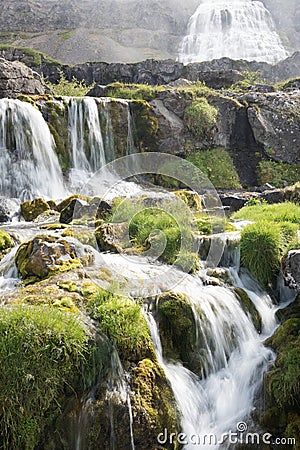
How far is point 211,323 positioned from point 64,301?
1.98 m

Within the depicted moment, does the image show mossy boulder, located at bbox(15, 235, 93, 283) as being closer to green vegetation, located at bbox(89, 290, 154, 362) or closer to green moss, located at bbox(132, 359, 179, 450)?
green vegetation, located at bbox(89, 290, 154, 362)

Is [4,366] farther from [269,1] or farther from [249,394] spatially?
[269,1]

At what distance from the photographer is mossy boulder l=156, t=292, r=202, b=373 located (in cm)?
512

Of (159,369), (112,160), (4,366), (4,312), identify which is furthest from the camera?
(112,160)

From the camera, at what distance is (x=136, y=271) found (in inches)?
239

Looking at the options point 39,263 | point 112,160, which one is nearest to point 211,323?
point 39,263

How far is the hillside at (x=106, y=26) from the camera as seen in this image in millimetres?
50906

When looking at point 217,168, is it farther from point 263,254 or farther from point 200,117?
point 263,254

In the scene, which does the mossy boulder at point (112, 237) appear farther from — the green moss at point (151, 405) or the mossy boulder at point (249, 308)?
the green moss at point (151, 405)

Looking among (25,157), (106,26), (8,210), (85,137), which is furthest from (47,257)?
(106,26)

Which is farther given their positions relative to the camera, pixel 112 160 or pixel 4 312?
pixel 112 160

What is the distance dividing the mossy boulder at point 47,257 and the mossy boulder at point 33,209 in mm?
4423

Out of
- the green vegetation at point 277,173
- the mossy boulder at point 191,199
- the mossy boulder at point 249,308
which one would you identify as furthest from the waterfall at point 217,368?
the green vegetation at point 277,173

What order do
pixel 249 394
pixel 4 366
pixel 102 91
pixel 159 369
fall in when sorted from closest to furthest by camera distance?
pixel 4 366
pixel 159 369
pixel 249 394
pixel 102 91
